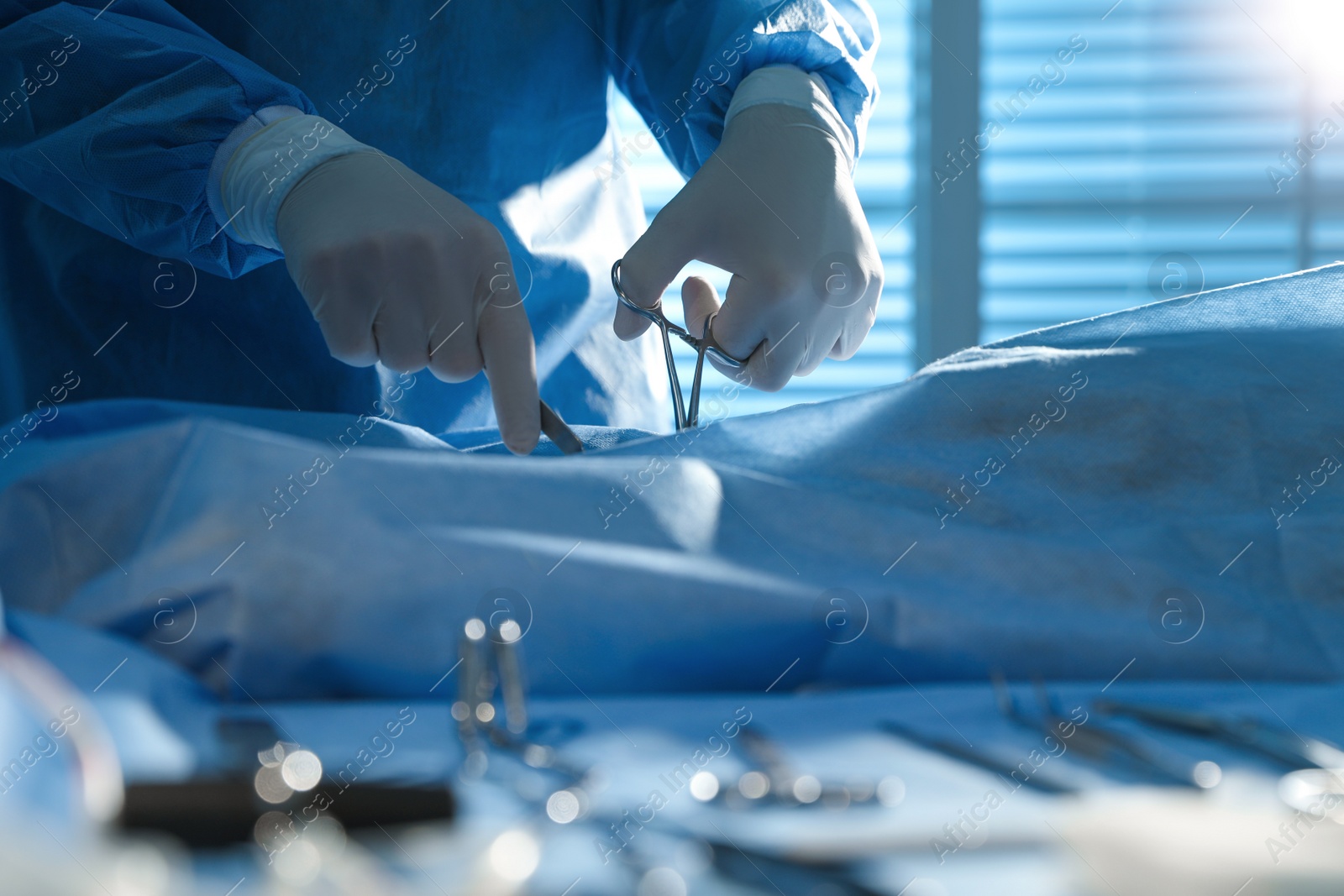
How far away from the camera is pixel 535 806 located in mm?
354

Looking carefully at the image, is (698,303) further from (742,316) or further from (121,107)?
(121,107)

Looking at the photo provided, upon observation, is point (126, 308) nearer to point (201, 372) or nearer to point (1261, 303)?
point (201, 372)

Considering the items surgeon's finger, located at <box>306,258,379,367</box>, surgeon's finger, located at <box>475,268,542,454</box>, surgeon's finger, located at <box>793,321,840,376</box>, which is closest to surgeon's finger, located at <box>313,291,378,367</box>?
surgeon's finger, located at <box>306,258,379,367</box>

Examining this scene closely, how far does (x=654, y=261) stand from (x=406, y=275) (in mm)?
242

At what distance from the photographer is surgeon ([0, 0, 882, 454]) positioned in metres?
0.89

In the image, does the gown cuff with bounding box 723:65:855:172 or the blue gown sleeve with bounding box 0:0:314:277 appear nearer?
the blue gown sleeve with bounding box 0:0:314:277

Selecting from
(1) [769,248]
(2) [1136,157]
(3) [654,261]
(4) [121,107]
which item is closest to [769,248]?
(1) [769,248]

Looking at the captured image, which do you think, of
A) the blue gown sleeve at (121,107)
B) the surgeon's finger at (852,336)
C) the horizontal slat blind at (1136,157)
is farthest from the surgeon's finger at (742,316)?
the horizontal slat blind at (1136,157)

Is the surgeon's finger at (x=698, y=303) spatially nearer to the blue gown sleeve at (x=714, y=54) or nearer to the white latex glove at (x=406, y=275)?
the white latex glove at (x=406, y=275)

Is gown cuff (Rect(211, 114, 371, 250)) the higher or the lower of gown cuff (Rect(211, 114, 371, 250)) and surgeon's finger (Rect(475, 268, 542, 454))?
the higher

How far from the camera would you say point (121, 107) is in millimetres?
902

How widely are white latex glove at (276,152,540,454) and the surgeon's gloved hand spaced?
0.14m

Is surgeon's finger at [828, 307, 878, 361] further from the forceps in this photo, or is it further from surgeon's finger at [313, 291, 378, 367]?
surgeon's finger at [313, 291, 378, 367]

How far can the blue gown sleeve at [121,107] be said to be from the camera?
2.95ft
